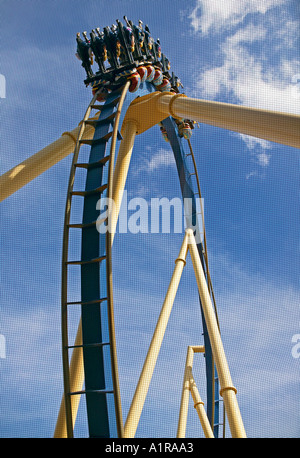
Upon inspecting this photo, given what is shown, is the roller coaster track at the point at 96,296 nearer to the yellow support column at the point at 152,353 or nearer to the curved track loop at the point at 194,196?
the yellow support column at the point at 152,353

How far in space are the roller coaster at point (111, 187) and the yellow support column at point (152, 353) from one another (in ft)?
0.06

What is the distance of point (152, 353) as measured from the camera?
22.7ft

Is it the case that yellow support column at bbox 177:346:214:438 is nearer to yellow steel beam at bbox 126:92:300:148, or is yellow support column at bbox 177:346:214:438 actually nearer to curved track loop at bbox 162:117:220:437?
curved track loop at bbox 162:117:220:437

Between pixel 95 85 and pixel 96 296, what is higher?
pixel 95 85

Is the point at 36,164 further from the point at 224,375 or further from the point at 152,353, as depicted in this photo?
the point at 224,375

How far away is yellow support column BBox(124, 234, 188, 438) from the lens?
5.62m

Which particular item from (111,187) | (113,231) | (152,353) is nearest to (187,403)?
(152,353)

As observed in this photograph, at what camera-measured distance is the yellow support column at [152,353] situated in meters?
5.62

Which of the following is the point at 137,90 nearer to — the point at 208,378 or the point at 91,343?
the point at 91,343

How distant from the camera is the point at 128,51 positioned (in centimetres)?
782
